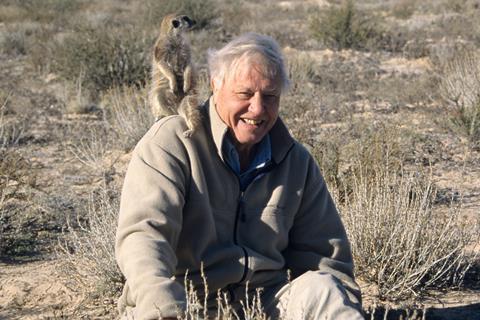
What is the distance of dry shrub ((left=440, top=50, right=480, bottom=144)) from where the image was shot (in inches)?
362

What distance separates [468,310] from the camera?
479 cm

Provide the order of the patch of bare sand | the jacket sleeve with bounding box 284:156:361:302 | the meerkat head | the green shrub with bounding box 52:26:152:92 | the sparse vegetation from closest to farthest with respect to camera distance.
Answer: the jacket sleeve with bounding box 284:156:361:302, the patch of bare sand, the sparse vegetation, the meerkat head, the green shrub with bounding box 52:26:152:92

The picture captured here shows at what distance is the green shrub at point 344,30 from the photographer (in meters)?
18.2

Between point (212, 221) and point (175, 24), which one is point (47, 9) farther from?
point (212, 221)

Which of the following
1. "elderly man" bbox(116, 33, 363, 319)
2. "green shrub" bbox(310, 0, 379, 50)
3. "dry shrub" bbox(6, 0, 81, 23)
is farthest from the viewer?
"dry shrub" bbox(6, 0, 81, 23)

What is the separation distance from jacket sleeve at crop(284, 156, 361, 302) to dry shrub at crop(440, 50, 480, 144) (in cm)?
570

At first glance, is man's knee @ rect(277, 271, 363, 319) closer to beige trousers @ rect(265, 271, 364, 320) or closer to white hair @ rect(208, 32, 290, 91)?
beige trousers @ rect(265, 271, 364, 320)

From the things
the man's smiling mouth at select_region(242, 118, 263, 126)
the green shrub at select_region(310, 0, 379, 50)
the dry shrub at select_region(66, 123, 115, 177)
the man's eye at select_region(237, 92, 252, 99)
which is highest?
the man's eye at select_region(237, 92, 252, 99)

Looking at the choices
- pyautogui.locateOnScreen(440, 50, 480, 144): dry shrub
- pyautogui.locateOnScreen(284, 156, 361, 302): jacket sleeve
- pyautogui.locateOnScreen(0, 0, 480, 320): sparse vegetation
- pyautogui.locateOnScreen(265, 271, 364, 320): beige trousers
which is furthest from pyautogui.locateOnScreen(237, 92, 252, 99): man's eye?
pyautogui.locateOnScreen(440, 50, 480, 144): dry shrub

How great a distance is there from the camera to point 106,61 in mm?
12852

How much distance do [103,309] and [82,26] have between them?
10.4 meters

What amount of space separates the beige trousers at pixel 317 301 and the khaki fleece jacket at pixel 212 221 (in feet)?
0.62

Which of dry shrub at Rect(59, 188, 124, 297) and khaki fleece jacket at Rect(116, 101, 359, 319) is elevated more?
khaki fleece jacket at Rect(116, 101, 359, 319)

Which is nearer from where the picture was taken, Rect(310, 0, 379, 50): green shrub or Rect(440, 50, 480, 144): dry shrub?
Rect(440, 50, 480, 144): dry shrub
